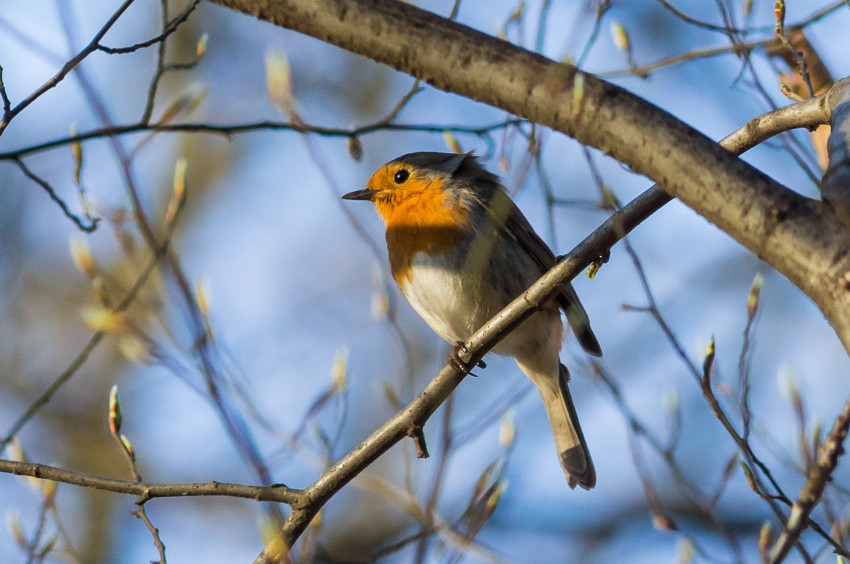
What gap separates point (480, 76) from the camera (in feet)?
5.89

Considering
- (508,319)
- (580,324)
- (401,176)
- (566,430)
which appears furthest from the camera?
(401,176)

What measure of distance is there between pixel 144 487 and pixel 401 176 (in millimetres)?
2497

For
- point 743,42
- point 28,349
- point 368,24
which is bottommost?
point 368,24

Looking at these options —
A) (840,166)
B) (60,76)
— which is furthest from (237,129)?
(840,166)

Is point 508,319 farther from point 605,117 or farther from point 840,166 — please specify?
point 840,166

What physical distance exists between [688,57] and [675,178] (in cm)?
279

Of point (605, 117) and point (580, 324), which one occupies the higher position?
point (580, 324)

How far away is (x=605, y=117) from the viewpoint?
173cm

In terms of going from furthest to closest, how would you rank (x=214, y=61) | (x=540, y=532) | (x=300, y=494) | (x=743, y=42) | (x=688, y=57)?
(x=214, y=61), (x=540, y=532), (x=688, y=57), (x=743, y=42), (x=300, y=494)

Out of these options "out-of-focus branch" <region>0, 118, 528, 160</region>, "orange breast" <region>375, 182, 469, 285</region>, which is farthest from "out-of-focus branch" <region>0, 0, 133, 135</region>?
"orange breast" <region>375, 182, 469, 285</region>

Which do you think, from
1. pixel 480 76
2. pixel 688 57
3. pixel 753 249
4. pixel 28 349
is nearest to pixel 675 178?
pixel 753 249

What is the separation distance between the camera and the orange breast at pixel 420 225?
4039 millimetres

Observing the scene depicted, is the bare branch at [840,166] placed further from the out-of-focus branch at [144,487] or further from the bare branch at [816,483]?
A: the out-of-focus branch at [144,487]

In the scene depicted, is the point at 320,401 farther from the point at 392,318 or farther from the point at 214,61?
the point at 214,61
